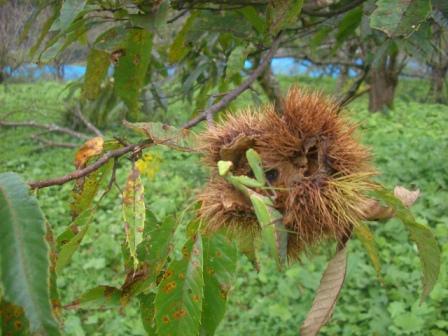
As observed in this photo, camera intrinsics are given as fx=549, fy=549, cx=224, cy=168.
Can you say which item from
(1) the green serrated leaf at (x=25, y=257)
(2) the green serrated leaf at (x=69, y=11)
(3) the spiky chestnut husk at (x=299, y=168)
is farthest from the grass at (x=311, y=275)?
(1) the green serrated leaf at (x=25, y=257)

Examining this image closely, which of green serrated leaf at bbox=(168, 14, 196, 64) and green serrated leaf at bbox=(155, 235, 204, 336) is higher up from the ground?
green serrated leaf at bbox=(168, 14, 196, 64)

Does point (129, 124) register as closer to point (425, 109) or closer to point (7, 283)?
point (7, 283)

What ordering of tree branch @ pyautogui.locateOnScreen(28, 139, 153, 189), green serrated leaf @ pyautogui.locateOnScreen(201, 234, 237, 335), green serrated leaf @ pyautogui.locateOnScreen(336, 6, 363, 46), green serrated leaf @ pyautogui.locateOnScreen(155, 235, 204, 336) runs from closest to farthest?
tree branch @ pyautogui.locateOnScreen(28, 139, 153, 189) < green serrated leaf @ pyautogui.locateOnScreen(155, 235, 204, 336) < green serrated leaf @ pyautogui.locateOnScreen(201, 234, 237, 335) < green serrated leaf @ pyautogui.locateOnScreen(336, 6, 363, 46)

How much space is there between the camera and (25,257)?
592 mm

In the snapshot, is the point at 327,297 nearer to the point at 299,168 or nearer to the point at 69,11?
the point at 299,168

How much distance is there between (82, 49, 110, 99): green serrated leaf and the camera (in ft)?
5.59

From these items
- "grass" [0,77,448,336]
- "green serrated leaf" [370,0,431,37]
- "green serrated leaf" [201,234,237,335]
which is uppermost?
"green serrated leaf" [370,0,431,37]

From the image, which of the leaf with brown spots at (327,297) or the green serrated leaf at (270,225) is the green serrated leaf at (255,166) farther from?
the leaf with brown spots at (327,297)

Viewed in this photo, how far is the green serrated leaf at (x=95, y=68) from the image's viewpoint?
1.71m

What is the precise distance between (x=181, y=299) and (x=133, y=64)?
31.0 inches

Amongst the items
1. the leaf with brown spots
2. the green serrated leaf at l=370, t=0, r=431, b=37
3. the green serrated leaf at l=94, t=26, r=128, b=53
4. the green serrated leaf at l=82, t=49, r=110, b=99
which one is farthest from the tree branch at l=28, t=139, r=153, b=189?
the green serrated leaf at l=82, t=49, r=110, b=99

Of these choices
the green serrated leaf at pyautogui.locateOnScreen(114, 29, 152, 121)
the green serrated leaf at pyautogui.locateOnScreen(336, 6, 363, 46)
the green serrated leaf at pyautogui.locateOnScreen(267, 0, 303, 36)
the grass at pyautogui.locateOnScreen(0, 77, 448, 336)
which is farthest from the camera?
the grass at pyautogui.locateOnScreen(0, 77, 448, 336)

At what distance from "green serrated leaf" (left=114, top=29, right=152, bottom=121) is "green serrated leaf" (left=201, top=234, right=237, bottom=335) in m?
0.65

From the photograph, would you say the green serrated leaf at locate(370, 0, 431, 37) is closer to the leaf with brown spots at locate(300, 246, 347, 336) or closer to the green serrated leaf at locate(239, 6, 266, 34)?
the leaf with brown spots at locate(300, 246, 347, 336)
